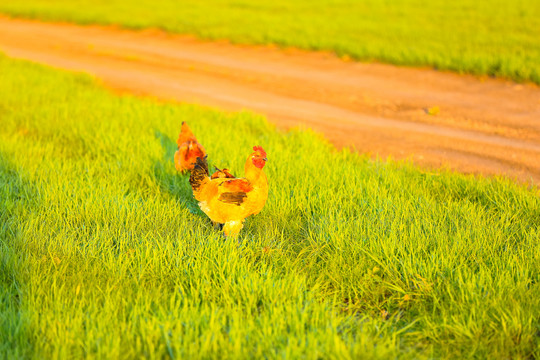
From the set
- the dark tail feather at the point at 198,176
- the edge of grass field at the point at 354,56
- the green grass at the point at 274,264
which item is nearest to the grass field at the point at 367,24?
the edge of grass field at the point at 354,56

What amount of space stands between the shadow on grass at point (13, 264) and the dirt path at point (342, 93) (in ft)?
13.2

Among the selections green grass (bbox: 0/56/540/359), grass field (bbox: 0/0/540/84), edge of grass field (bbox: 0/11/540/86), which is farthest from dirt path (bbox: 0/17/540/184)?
green grass (bbox: 0/56/540/359)

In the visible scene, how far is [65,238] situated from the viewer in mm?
4062

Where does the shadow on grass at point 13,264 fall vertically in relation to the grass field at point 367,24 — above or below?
below

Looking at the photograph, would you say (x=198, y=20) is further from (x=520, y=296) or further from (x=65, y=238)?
(x=520, y=296)

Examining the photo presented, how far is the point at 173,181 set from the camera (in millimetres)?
5484

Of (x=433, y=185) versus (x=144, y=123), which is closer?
(x=433, y=185)

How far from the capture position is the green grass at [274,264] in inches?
119

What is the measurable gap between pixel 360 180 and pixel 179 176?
180 cm

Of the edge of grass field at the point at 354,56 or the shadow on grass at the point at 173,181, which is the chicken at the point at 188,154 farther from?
the edge of grass field at the point at 354,56

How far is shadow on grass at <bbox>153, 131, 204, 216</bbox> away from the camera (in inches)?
196

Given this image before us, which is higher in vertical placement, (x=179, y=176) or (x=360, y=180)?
(x=179, y=176)

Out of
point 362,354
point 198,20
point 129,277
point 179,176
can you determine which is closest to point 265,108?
point 179,176

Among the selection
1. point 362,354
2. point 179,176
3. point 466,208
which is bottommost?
point 362,354
